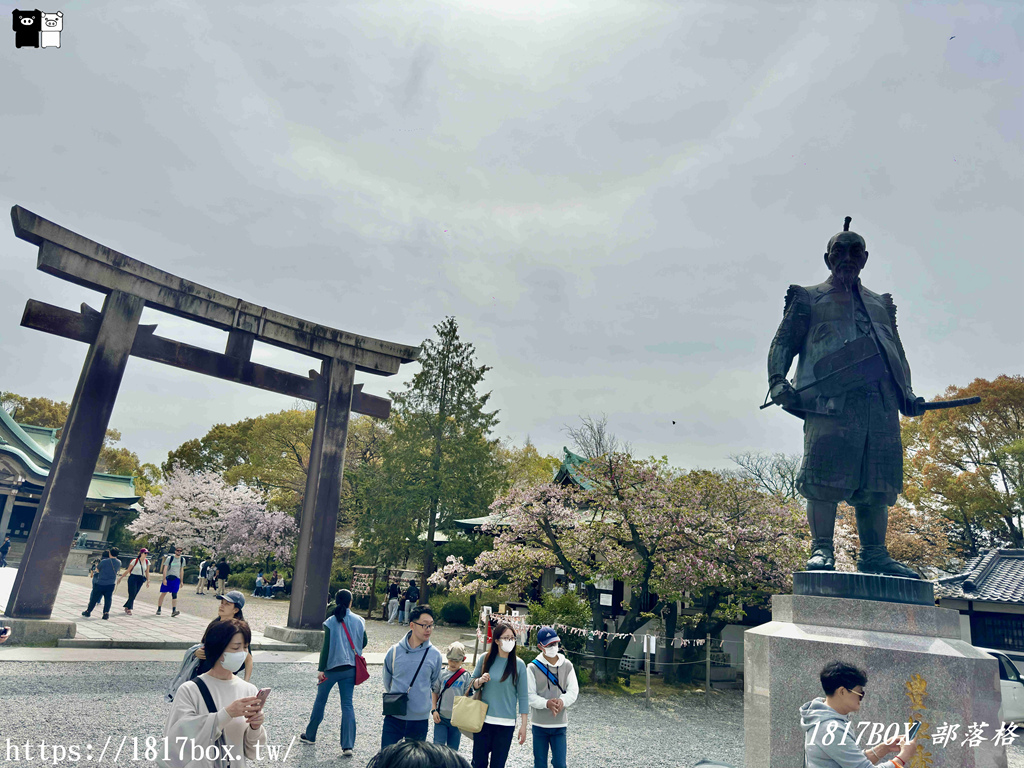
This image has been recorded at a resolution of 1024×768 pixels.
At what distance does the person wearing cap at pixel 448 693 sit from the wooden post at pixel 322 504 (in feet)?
23.9

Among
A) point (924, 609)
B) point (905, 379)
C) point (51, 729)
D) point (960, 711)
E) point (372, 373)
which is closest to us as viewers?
point (960, 711)

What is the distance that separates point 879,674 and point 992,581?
1610 cm

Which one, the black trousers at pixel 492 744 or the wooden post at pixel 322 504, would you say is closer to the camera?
the black trousers at pixel 492 744

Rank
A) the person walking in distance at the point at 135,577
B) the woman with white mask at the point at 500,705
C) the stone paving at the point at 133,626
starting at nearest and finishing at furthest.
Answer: the woman with white mask at the point at 500,705, the stone paving at the point at 133,626, the person walking in distance at the point at 135,577

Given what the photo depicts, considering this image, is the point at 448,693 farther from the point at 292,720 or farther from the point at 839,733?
Result: the point at 292,720

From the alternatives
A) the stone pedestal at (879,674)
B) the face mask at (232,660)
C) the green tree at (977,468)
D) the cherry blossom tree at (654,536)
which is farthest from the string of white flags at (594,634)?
the green tree at (977,468)

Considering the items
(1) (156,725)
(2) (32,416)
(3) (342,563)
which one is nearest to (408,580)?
(3) (342,563)

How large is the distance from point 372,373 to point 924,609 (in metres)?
11.2

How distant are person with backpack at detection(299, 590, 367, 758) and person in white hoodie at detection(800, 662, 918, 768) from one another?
14.7ft

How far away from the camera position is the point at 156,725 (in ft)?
21.6

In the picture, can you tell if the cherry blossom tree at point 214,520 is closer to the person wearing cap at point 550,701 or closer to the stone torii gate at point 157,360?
the stone torii gate at point 157,360

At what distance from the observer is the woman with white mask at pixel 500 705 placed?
485 centimetres

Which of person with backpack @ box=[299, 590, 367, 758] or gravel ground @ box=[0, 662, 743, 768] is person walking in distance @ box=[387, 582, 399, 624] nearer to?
gravel ground @ box=[0, 662, 743, 768]

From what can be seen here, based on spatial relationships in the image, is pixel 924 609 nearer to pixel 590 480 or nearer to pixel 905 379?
pixel 905 379
